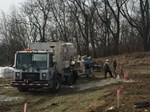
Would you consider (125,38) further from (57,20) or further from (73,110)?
(73,110)

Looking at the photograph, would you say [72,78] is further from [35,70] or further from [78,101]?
[78,101]

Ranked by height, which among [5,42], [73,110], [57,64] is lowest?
[73,110]

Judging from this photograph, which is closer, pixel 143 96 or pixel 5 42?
pixel 143 96

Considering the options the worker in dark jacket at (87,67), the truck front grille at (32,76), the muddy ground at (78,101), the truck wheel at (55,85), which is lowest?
the muddy ground at (78,101)

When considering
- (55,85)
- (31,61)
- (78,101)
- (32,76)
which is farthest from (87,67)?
(78,101)

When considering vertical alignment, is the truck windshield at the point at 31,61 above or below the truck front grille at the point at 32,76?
above

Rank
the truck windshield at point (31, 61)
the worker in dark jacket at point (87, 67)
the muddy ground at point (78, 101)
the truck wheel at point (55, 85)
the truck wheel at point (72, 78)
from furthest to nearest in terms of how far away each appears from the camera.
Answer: the worker in dark jacket at point (87, 67)
the truck wheel at point (72, 78)
the truck wheel at point (55, 85)
the truck windshield at point (31, 61)
the muddy ground at point (78, 101)

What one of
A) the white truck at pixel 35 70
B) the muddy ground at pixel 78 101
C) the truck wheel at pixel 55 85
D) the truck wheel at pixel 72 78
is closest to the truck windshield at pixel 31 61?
the white truck at pixel 35 70

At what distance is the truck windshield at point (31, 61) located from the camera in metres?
25.8

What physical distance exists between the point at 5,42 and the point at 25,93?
73.7 metres

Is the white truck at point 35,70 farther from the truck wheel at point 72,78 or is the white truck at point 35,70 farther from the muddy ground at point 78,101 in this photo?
the truck wheel at point 72,78

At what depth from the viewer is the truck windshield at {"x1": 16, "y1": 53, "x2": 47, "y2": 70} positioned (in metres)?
25.8

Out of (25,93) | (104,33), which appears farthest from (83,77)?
(104,33)

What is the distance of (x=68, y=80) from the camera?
1236 inches
